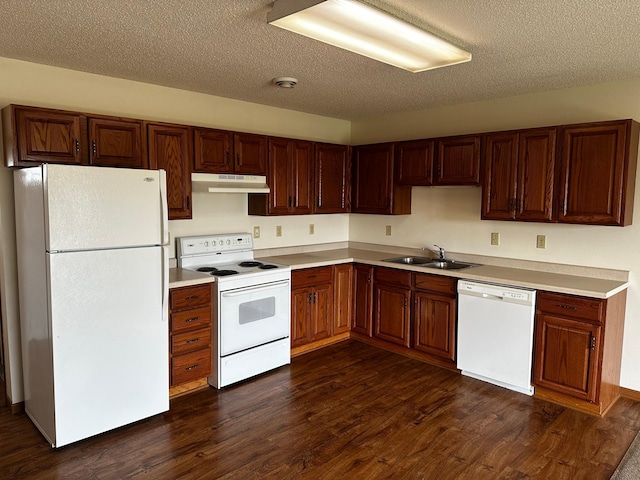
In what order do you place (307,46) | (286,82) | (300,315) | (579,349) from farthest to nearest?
(300,315) < (286,82) < (579,349) < (307,46)

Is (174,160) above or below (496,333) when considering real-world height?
above

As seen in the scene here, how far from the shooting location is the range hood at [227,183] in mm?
3598

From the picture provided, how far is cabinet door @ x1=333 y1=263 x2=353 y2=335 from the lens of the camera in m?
4.49

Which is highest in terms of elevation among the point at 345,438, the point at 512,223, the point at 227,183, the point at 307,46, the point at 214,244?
the point at 307,46

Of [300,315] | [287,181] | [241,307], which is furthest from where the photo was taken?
[287,181]

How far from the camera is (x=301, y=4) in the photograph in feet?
6.34

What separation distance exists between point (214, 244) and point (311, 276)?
37.1 inches

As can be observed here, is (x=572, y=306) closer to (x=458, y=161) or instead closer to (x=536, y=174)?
(x=536, y=174)

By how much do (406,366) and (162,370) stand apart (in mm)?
2109

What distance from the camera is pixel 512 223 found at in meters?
3.97

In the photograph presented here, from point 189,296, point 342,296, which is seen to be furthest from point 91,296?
point 342,296

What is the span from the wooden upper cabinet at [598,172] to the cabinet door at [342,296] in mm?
1996

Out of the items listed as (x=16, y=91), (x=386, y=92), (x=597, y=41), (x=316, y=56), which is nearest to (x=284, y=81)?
(x=316, y=56)

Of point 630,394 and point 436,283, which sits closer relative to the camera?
point 630,394
